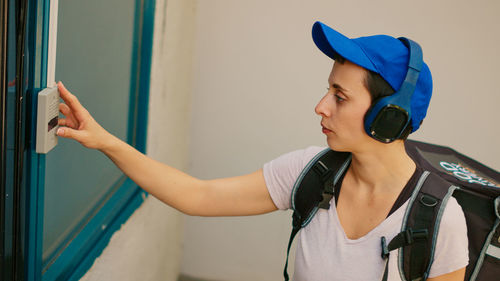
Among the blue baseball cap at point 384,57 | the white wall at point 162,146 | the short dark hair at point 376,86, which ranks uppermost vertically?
the blue baseball cap at point 384,57

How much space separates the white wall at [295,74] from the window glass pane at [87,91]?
1.05 metres

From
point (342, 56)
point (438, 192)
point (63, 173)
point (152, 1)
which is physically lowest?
point (63, 173)

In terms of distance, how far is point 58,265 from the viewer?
1358mm

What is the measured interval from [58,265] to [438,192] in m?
1.09

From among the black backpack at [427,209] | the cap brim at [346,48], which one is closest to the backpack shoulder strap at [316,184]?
the black backpack at [427,209]

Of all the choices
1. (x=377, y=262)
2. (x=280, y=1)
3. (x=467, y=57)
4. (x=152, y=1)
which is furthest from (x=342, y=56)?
(x=467, y=57)

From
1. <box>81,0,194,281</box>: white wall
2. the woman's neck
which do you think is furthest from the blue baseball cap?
<box>81,0,194,281</box>: white wall

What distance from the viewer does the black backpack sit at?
1232 mm

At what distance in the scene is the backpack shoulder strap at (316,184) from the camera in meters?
1.38

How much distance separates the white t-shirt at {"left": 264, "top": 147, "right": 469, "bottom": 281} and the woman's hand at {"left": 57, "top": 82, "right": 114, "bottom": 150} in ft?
1.76

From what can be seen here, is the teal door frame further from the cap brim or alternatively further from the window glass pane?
the cap brim

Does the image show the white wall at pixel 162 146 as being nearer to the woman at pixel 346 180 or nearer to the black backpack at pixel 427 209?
the woman at pixel 346 180

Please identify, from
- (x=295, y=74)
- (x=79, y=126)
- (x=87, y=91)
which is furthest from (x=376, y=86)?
(x=295, y=74)

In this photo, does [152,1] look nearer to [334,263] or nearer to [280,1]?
[280,1]
